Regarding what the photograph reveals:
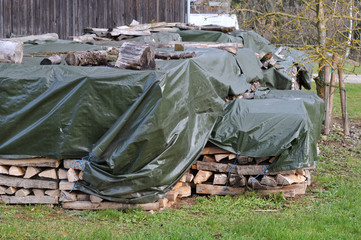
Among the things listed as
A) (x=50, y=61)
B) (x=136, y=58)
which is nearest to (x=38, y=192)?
(x=50, y=61)

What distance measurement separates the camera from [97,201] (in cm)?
575

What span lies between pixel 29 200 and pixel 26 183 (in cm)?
22

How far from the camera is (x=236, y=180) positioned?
256 inches

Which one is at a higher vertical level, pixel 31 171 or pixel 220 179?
pixel 31 171

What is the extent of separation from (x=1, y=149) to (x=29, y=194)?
690mm

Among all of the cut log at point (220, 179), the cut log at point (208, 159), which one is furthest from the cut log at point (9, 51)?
the cut log at point (220, 179)

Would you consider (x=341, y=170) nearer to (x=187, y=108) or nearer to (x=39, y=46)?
(x=187, y=108)

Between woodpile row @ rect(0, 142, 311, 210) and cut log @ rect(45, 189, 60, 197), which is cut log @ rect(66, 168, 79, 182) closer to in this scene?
woodpile row @ rect(0, 142, 311, 210)

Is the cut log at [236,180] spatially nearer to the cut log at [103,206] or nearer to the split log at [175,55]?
the cut log at [103,206]

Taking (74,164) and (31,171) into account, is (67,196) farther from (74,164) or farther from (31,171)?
(31,171)

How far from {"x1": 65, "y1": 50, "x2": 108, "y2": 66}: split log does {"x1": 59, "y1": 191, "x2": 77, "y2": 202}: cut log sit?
5.73 ft

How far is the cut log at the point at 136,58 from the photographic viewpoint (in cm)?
599

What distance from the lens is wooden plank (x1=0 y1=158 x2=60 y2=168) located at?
19.1ft

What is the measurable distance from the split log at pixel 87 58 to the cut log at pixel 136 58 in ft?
1.65
